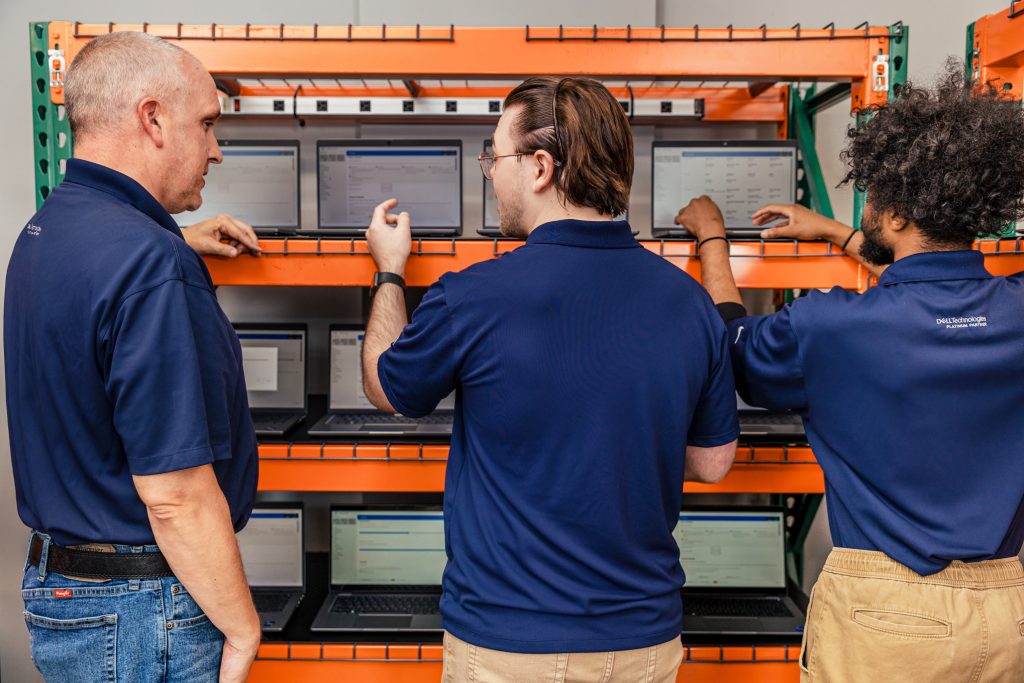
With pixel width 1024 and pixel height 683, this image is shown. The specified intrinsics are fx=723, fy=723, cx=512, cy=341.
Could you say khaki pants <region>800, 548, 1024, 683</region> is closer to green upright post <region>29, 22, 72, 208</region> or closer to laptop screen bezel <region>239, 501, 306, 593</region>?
laptop screen bezel <region>239, 501, 306, 593</region>

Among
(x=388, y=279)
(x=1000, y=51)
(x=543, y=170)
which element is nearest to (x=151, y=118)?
(x=388, y=279)

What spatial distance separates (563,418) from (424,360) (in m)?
0.23

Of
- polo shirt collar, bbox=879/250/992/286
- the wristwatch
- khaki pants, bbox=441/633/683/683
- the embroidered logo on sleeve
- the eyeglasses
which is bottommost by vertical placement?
khaki pants, bbox=441/633/683/683

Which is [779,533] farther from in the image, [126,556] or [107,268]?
[107,268]

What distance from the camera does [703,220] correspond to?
164 centimetres

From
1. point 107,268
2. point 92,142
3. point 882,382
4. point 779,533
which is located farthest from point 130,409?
point 779,533

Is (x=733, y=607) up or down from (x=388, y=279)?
down

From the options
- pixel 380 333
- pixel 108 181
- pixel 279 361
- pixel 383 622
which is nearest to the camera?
pixel 108 181

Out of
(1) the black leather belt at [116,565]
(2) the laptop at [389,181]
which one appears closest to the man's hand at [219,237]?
(2) the laptop at [389,181]

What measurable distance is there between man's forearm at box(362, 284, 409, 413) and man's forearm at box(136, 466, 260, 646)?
0.95 ft

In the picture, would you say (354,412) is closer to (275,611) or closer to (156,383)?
(275,611)

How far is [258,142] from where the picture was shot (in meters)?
2.03

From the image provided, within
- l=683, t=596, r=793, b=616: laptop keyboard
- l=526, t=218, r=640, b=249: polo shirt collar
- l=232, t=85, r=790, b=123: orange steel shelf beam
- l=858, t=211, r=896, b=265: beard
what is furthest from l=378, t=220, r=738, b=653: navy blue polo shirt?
l=232, t=85, r=790, b=123: orange steel shelf beam

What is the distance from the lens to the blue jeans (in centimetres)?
111
